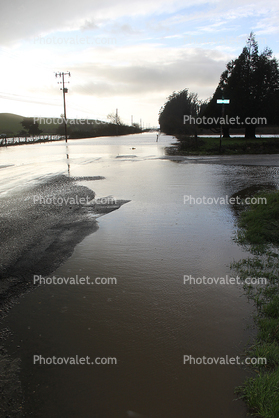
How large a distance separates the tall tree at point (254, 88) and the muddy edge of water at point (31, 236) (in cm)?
3559

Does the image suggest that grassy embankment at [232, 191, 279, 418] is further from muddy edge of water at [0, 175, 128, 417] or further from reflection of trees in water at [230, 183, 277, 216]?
muddy edge of water at [0, 175, 128, 417]

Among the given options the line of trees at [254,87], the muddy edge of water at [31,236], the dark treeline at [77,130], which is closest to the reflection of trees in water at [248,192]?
the muddy edge of water at [31,236]

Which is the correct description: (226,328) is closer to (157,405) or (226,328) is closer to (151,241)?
(157,405)

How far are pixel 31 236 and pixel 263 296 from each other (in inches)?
166

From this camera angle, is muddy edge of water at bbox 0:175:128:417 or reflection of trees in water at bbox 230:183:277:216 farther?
reflection of trees in water at bbox 230:183:277:216

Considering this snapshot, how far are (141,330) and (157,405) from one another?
0.87 metres

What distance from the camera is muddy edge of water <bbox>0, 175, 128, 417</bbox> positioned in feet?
8.89

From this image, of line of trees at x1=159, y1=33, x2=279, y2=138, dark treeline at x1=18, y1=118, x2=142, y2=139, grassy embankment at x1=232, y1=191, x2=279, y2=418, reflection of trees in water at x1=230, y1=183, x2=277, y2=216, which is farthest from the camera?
dark treeline at x1=18, y1=118, x2=142, y2=139

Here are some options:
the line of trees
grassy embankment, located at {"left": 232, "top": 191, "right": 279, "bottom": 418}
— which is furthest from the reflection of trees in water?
the line of trees

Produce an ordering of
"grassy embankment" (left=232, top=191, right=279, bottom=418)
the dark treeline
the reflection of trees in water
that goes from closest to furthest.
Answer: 1. "grassy embankment" (left=232, top=191, right=279, bottom=418)
2. the reflection of trees in water
3. the dark treeline

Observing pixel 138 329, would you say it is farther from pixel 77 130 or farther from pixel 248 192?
pixel 77 130

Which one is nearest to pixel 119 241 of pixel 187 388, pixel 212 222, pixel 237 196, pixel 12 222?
pixel 212 222

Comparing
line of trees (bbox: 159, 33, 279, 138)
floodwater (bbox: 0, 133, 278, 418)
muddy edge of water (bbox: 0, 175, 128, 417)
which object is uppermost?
line of trees (bbox: 159, 33, 279, 138)

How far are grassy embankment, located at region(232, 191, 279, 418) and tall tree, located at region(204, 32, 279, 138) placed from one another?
120ft
